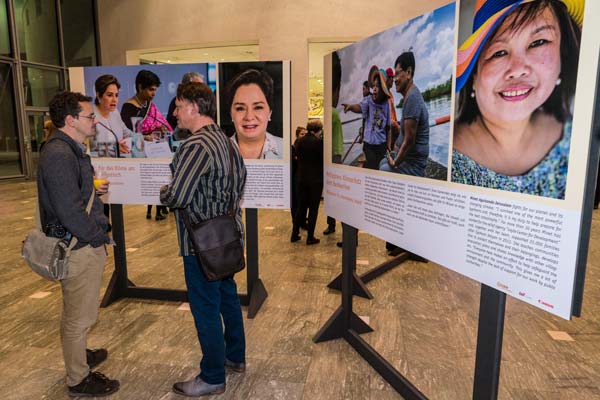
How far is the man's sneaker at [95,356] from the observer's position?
252 centimetres

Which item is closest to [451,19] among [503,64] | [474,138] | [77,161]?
[503,64]

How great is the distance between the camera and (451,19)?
1644 millimetres

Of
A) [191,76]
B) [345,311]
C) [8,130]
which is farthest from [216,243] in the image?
[8,130]

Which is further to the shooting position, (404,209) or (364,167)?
(364,167)

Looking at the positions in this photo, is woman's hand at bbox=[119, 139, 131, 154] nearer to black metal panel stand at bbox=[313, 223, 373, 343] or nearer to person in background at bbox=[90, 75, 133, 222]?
person in background at bbox=[90, 75, 133, 222]

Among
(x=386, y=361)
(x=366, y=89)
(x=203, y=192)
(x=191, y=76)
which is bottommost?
(x=386, y=361)

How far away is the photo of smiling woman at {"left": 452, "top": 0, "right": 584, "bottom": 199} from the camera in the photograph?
122 cm

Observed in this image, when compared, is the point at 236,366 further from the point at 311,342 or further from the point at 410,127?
the point at 410,127

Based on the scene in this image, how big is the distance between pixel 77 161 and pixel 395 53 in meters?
1.68

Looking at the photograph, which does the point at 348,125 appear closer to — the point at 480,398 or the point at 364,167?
the point at 364,167

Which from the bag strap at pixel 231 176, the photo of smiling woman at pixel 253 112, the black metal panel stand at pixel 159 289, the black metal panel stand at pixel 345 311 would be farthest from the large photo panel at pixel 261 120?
the bag strap at pixel 231 176

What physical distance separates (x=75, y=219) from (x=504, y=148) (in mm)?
1916

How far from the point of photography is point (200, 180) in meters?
2.01

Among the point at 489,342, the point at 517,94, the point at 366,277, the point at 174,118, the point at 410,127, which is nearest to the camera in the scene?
the point at 517,94
